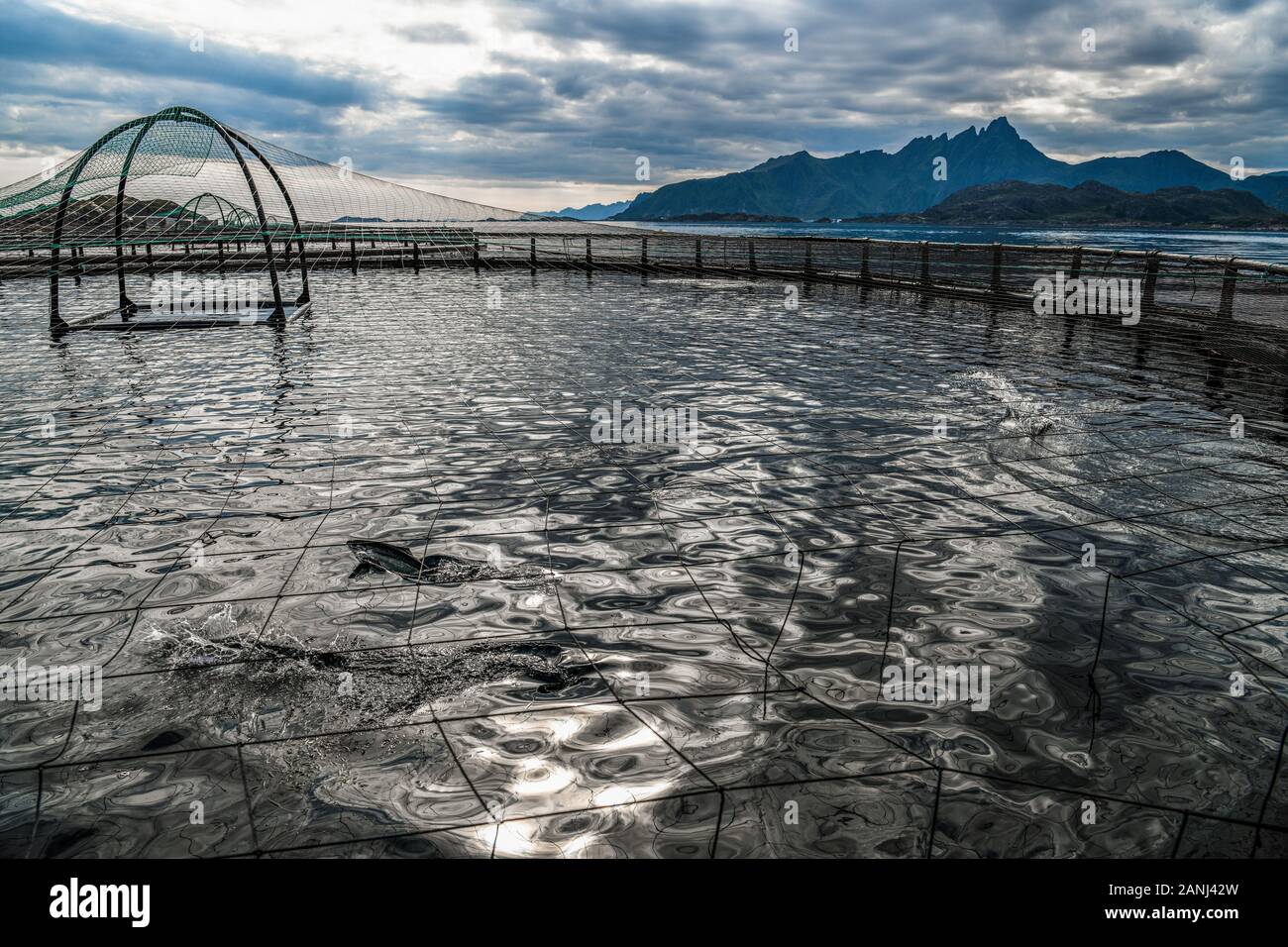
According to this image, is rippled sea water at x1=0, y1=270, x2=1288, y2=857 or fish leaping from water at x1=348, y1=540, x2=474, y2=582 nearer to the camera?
rippled sea water at x1=0, y1=270, x2=1288, y2=857

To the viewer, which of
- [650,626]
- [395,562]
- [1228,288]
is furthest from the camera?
[1228,288]

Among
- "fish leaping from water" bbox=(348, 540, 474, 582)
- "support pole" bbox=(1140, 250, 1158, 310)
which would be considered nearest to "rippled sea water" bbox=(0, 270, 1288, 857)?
"fish leaping from water" bbox=(348, 540, 474, 582)

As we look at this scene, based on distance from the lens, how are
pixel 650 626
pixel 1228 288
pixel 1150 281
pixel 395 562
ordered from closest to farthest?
pixel 650 626 → pixel 395 562 → pixel 1228 288 → pixel 1150 281

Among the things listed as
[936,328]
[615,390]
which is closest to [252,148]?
[615,390]

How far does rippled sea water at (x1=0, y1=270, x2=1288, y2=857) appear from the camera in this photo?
11.3 feet

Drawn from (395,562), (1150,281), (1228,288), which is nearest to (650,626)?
(395,562)

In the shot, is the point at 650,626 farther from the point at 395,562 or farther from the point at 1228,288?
the point at 1228,288

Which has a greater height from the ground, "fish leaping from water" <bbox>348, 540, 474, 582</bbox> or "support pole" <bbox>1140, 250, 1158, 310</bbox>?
"support pole" <bbox>1140, 250, 1158, 310</bbox>

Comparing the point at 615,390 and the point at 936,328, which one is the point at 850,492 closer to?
the point at 615,390

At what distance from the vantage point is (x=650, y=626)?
202 inches

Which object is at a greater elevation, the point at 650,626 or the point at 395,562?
the point at 395,562

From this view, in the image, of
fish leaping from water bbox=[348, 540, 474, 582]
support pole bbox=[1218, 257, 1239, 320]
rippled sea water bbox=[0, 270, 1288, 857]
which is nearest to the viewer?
rippled sea water bbox=[0, 270, 1288, 857]

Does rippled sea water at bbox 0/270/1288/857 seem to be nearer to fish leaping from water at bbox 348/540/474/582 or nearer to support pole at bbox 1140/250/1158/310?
fish leaping from water at bbox 348/540/474/582

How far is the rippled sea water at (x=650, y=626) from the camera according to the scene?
3.46 m
